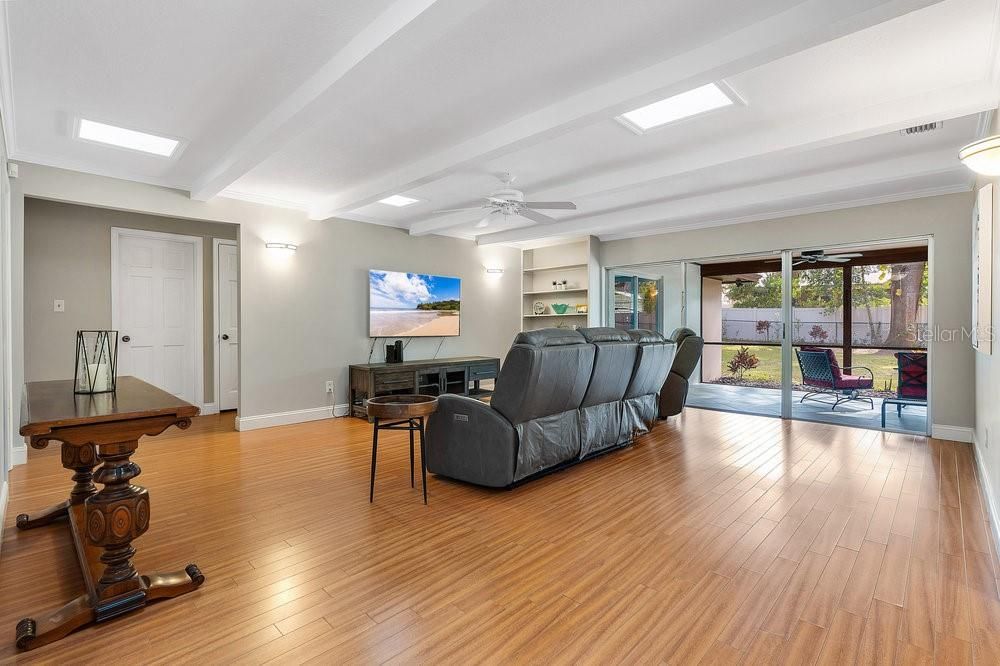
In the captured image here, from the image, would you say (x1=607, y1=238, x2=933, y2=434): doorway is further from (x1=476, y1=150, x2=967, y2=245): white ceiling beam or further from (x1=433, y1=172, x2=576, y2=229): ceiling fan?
(x1=433, y1=172, x2=576, y2=229): ceiling fan

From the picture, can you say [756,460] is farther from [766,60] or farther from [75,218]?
[75,218]

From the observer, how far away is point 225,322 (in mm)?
6152

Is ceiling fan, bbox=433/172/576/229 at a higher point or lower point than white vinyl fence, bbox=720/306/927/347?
higher

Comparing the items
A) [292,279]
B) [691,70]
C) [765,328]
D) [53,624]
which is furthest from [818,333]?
[53,624]

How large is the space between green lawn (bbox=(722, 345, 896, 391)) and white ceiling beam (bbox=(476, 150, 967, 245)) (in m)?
1.86

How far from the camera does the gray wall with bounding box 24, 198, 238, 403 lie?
4.75 m

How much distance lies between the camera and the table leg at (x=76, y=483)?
2.33 metres

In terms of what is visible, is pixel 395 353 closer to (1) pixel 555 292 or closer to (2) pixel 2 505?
(1) pixel 555 292

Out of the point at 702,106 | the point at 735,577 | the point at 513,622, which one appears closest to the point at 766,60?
the point at 702,106

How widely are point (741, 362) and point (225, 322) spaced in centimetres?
657

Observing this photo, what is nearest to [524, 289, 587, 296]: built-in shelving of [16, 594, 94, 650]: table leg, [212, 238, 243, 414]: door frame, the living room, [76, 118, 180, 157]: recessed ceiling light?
the living room

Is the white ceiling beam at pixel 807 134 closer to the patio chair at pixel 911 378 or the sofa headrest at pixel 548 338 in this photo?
the sofa headrest at pixel 548 338

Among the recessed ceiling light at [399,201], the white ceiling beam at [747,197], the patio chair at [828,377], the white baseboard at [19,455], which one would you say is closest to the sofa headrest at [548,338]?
the recessed ceiling light at [399,201]

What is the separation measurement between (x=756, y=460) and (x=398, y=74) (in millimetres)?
3788
